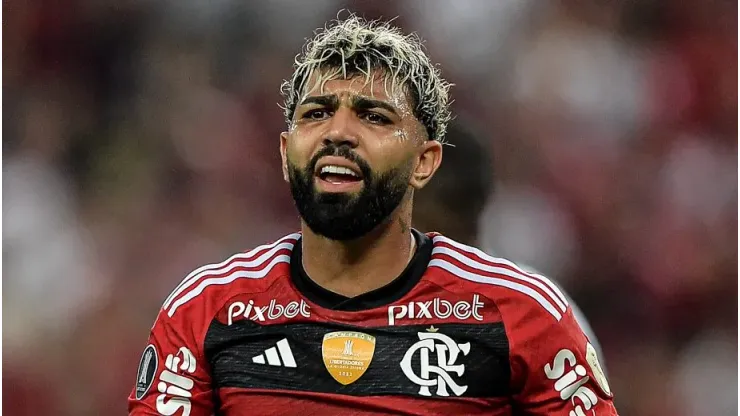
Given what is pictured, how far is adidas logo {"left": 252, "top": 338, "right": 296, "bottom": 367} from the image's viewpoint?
5.26ft

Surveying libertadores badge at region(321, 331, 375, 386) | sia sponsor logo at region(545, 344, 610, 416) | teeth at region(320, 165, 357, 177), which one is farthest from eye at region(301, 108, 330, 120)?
sia sponsor logo at region(545, 344, 610, 416)

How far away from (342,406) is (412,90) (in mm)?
590

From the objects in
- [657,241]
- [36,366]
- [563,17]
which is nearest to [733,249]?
[657,241]

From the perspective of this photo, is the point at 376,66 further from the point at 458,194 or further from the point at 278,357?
the point at 458,194

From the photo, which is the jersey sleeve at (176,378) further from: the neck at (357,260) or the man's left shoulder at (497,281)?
the man's left shoulder at (497,281)

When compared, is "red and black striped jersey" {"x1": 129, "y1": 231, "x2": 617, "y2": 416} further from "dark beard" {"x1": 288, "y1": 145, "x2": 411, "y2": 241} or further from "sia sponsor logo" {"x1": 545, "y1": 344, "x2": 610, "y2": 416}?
"dark beard" {"x1": 288, "y1": 145, "x2": 411, "y2": 241}

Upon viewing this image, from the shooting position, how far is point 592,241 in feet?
9.21

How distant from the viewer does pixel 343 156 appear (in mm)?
1570

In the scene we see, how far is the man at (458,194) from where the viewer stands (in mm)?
2812

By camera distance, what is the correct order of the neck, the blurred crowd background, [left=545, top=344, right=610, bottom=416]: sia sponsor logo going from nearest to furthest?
[left=545, top=344, right=610, bottom=416]: sia sponsor logo < the neck < the blurred crowd background

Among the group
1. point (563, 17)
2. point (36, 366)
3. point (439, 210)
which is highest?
point (563, 17)

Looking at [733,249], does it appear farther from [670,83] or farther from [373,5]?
[373,5]

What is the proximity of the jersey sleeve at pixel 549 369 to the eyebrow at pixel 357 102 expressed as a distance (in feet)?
1.40

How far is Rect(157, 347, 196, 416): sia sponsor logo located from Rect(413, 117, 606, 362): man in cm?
130
